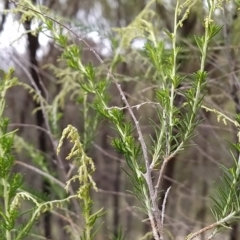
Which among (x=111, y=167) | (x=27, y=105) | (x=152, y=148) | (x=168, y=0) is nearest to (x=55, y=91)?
(x=27, y=105)

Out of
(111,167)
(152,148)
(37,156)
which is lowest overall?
(111,167)

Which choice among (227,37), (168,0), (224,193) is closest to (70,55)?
(224,193)

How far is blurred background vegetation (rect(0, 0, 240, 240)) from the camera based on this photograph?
161 cm

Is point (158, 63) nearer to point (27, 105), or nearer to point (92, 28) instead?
point (92, 28)

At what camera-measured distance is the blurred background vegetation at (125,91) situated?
63.4 inches

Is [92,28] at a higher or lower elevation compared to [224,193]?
higher

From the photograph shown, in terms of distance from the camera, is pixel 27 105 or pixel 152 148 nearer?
pixel 152 148

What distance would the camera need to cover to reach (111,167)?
4004 millimetres

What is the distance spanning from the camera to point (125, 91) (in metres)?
2.66

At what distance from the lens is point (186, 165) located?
3.63 metres

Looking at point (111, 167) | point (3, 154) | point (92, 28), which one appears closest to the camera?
point (3, 154)

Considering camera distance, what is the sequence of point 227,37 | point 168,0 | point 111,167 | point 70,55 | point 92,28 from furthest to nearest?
point 111,167 < point 168,0 < point 92,28 < point 227,37 < point 70,55

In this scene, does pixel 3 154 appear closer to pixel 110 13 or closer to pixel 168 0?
pixel 168 0

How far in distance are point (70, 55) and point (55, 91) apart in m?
2.20
